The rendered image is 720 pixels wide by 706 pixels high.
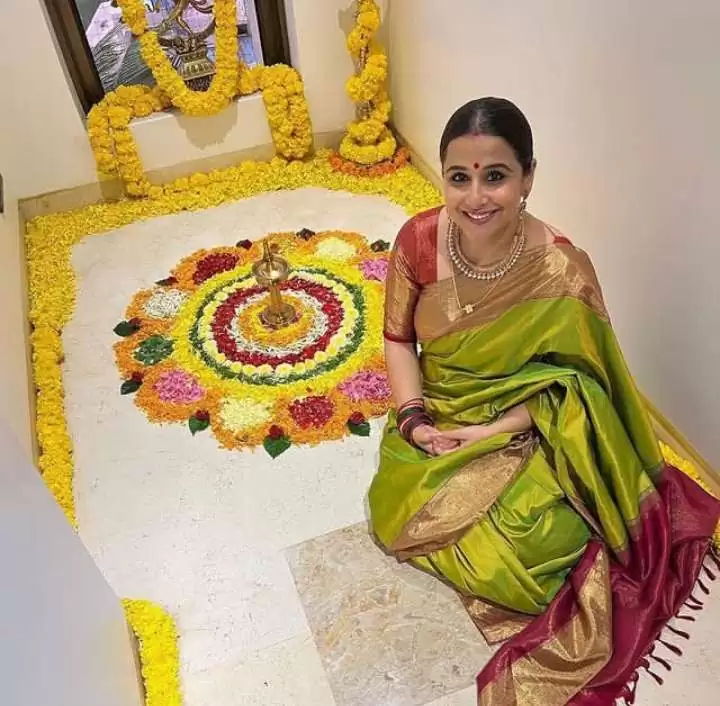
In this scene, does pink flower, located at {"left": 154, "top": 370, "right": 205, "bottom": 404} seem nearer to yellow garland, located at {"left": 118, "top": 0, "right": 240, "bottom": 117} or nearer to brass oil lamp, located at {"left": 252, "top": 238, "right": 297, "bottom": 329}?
brass oil lamp, located at {"left": 252, "top": 238, "right": 297, "bottom": 329}

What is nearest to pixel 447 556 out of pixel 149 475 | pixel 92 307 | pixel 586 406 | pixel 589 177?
pixel 586 406

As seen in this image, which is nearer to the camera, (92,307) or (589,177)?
(589,177)

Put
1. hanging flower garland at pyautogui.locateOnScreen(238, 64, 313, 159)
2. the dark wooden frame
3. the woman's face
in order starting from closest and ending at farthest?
→ the woman's face, the dark wooden frame, hanging flower garland at pyautogui.locateOnScreen(238, 64, 313, 159)

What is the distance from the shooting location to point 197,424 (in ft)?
6.77

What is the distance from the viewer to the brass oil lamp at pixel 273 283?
2.15 m

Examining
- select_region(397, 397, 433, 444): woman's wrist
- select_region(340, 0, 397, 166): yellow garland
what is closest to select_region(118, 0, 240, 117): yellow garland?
select_region(340, 0, 397, 166): yellow garland

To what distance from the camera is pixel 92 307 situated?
2510 millimetres

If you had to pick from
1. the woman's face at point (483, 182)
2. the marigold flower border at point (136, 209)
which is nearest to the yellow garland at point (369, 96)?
the marigold flower border at point (136, 209)

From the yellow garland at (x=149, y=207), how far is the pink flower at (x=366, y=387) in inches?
34.3

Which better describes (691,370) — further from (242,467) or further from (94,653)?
(94,653)

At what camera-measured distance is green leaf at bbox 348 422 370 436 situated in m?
2.01

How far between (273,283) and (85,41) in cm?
140

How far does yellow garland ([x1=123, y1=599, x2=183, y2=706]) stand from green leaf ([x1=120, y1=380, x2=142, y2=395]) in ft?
2.33

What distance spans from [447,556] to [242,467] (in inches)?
24.3
